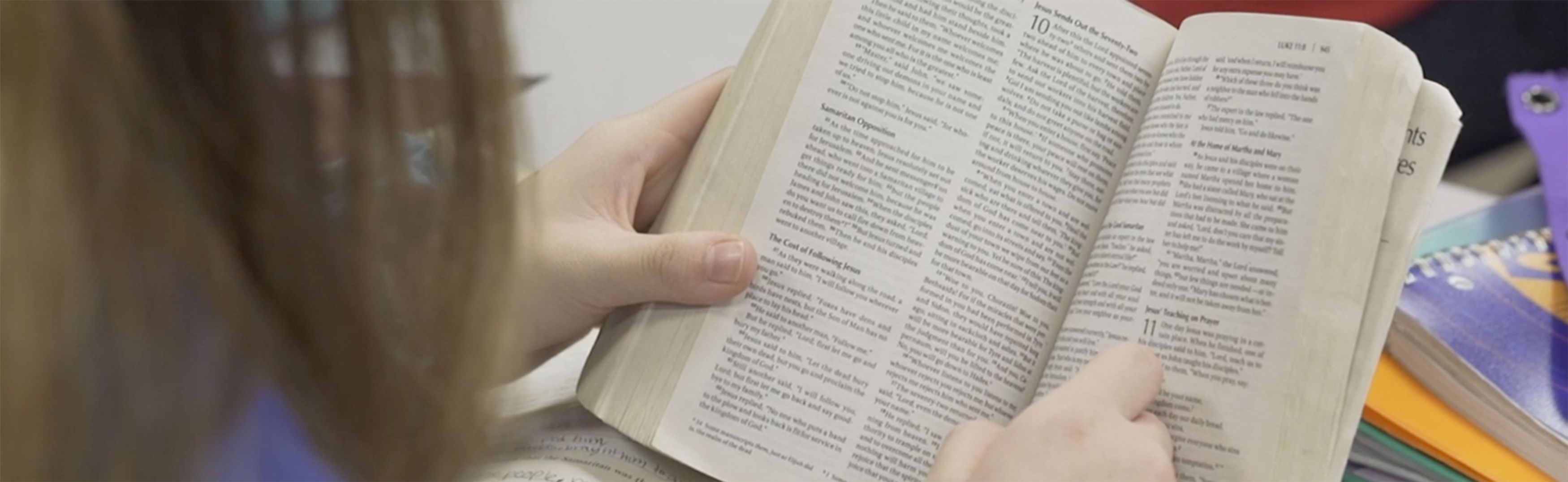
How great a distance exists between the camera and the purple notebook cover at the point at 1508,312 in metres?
0.57

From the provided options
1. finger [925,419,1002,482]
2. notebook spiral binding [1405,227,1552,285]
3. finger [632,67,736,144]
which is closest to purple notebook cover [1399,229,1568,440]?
notebook spiral binding [1405,227,1552,285]

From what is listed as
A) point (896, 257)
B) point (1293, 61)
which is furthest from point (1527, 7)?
point (896, 257)

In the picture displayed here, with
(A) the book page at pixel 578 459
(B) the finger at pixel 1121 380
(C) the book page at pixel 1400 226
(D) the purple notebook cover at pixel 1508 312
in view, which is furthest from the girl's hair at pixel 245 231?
(D) the purple notebook cover at pixel 1508 312

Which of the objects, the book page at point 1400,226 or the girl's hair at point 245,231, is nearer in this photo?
the girl's hair at point 245,231

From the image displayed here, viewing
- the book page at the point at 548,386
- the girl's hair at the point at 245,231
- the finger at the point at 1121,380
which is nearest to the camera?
the girl's hair at the point at 245,231

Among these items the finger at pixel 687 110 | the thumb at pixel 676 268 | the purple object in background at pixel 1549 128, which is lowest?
the thumb at pixel 676 268

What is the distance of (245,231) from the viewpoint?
1.52ft

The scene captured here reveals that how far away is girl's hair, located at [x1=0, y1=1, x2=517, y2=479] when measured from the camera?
0.38 metres

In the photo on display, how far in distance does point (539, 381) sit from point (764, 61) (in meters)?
0.22

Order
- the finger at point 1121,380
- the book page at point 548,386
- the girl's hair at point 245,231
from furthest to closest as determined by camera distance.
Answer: the book page at point 548,386, the finger at point 1121,380, the girl's hair at point 245,231

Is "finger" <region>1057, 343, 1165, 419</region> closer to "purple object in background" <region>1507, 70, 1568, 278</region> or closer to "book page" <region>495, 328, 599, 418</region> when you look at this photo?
"book page" <region>495, 328, 599, 418</region>

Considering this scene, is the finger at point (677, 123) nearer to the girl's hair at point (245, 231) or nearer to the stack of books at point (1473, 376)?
the girl's hair at point (245, 231)

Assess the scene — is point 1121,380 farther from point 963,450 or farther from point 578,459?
point 578,459

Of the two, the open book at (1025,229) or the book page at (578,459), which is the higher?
the open book at (1025,229)
